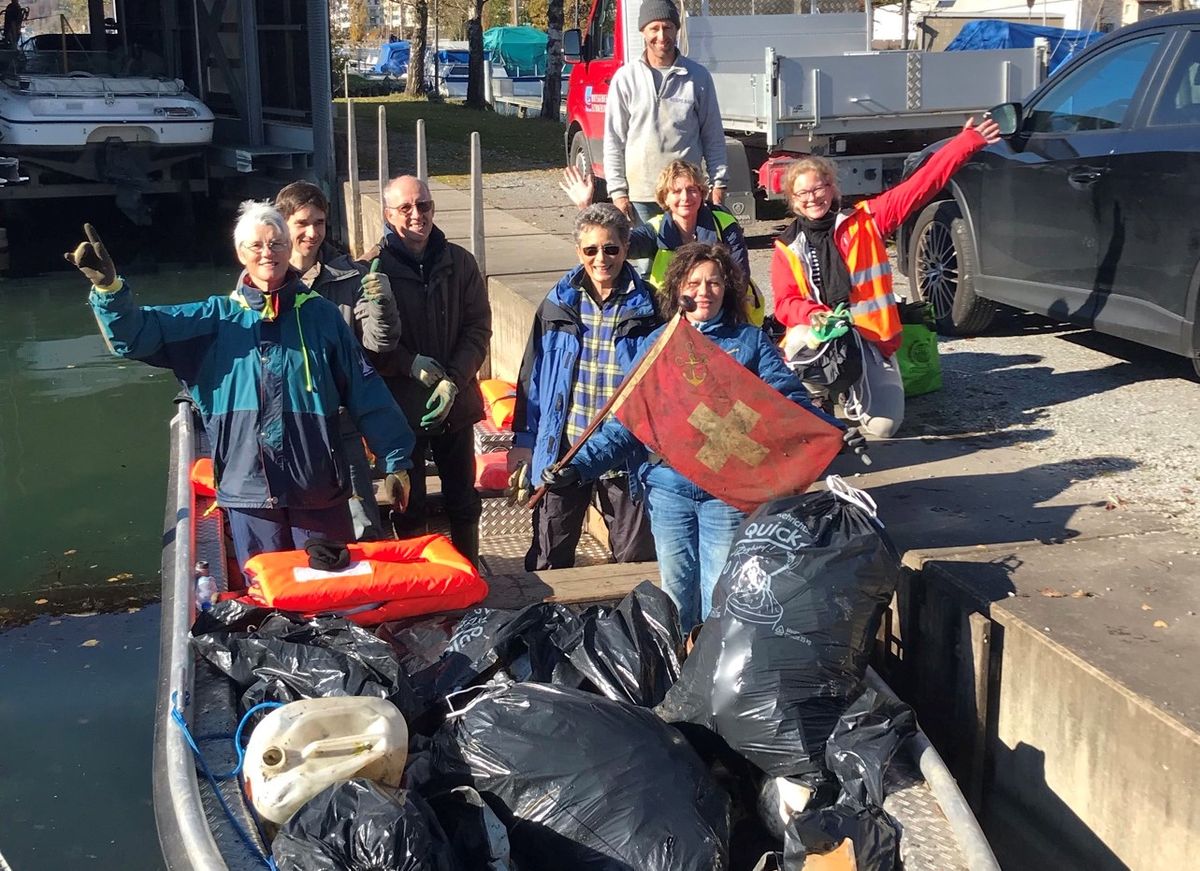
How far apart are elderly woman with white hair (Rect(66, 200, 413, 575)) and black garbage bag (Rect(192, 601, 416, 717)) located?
502mm

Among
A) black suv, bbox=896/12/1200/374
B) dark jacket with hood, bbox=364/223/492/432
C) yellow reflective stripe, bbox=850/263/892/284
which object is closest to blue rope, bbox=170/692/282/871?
dark jacket with hood, bbox=364/223/492/432

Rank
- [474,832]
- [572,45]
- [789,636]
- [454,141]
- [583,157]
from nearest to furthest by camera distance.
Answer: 1. [474,832]
2. [789,636]
3. [572,45]
4. [583,157]
5. [454,141]

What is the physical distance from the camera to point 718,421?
4375 millimetres

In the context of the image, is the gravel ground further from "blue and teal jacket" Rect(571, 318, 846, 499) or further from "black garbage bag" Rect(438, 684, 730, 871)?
"black garbage bag" Rect(438, 684, 730, 871)

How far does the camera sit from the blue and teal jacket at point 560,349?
4949mm

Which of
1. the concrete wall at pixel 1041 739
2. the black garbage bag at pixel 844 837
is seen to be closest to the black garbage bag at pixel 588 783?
the black garbage bag at pixel 844 837

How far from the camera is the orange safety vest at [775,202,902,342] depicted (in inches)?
237

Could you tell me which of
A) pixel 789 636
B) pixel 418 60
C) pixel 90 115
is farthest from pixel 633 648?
pixel 418 60

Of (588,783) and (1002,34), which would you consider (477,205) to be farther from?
(1002,34)

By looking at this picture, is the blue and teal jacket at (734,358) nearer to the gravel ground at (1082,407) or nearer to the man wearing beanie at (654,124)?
the gravel ground at (1082,407)

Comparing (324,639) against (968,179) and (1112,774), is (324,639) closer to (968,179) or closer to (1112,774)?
(1112,774)

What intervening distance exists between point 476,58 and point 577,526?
29.2 meters

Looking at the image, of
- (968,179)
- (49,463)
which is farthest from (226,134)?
(968,179)

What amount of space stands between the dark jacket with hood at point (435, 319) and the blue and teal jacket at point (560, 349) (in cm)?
46
